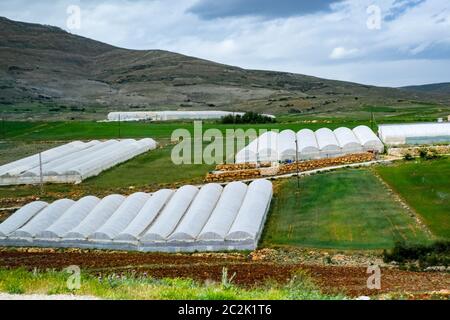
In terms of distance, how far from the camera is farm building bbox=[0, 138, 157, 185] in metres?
54.2

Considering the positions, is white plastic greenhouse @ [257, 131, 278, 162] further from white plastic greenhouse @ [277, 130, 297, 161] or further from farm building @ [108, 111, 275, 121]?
farm building @ [108, 111, 275, 121]

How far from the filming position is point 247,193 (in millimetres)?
40625

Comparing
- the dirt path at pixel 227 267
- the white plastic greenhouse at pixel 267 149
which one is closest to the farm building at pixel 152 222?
the dirt path at pixel 227 267

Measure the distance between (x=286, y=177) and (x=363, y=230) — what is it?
1716cm

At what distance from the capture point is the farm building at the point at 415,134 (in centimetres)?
6500

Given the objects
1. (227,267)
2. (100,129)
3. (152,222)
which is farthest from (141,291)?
(100,129)

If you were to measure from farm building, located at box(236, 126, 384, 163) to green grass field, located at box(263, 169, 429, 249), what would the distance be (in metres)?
8.50

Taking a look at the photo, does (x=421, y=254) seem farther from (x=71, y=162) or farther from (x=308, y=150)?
(x=71, y=162)

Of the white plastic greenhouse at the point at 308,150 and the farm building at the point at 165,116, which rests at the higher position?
the farm building at the point at 165,116

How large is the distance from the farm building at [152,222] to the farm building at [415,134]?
29.0 metres

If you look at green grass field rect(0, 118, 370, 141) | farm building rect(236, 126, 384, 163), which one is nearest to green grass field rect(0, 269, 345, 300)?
farm building rect(236, 126, 384, 163)

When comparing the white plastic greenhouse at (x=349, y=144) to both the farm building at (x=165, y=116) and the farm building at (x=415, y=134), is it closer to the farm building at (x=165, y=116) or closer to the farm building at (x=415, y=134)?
the farm building at (x=415, y=134)

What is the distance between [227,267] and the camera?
27.5 metres

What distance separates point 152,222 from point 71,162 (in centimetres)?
2407
